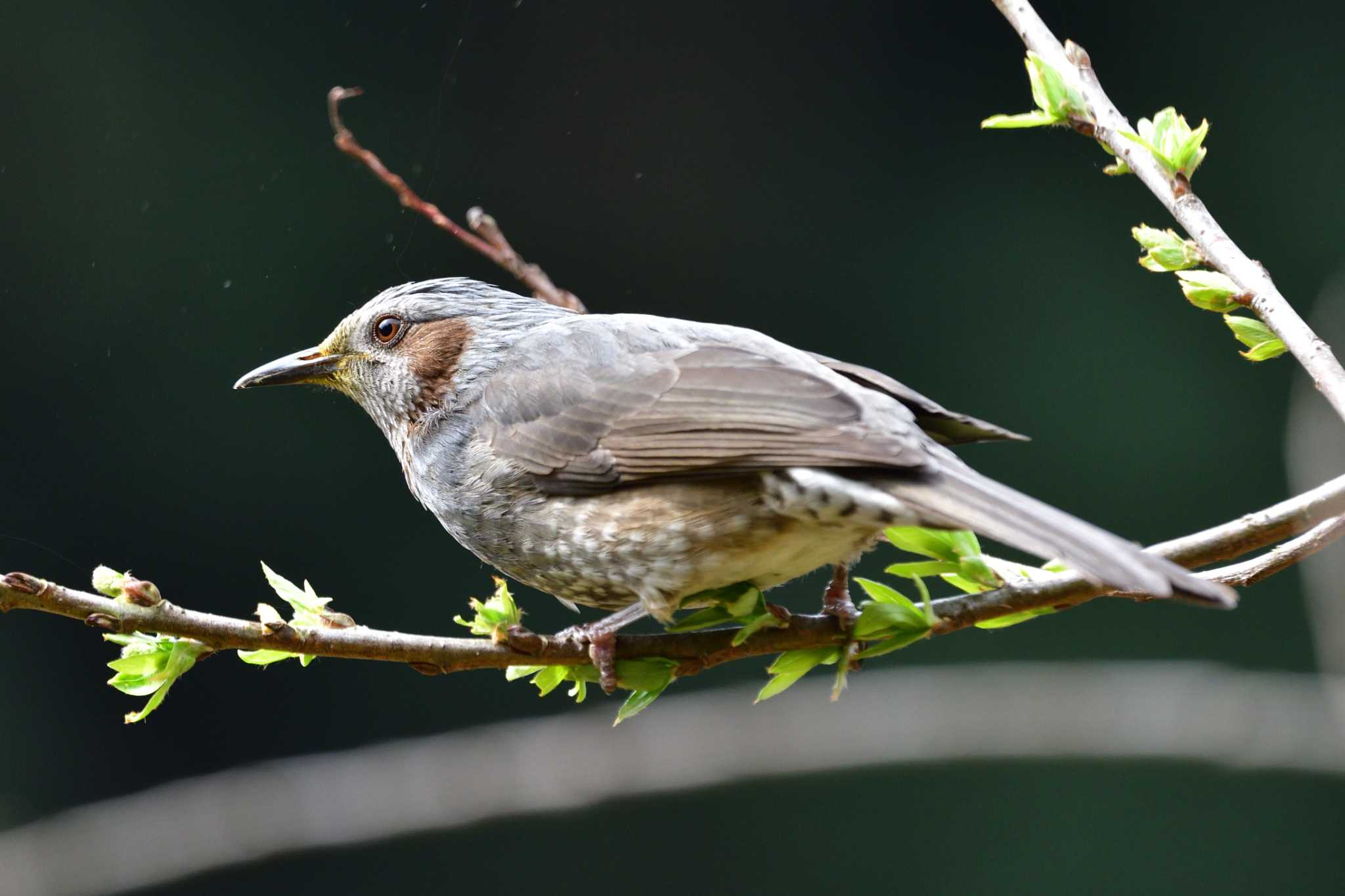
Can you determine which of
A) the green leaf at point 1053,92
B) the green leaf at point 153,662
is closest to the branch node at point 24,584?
the green leaf at point 153,662

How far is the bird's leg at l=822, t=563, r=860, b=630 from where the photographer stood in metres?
2.41

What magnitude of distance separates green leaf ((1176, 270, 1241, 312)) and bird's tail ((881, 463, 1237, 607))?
1.84 ft

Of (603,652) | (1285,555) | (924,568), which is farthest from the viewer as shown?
(603,652)

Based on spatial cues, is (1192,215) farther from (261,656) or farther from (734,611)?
(261,656)

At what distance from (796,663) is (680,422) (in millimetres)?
550

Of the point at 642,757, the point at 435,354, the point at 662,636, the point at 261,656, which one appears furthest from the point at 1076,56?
the point at 642,757

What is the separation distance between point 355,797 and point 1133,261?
430cm

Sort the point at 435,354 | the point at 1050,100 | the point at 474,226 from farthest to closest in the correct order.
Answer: the point at 474,226, the point at 435,354, the point at 1050,100

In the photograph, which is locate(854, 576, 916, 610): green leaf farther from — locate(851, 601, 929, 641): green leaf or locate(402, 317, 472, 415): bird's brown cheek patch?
locate(402, 317, 472, 415): bird's brown cheek patch

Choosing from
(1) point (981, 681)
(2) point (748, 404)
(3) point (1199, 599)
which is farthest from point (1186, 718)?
(3) point (1199, 599)

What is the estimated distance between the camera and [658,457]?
2654 millimetres

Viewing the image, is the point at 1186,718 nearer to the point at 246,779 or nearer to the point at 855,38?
the point at 855,38

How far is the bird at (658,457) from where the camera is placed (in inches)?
91.7

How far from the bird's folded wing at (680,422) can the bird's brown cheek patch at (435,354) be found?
206 mm
